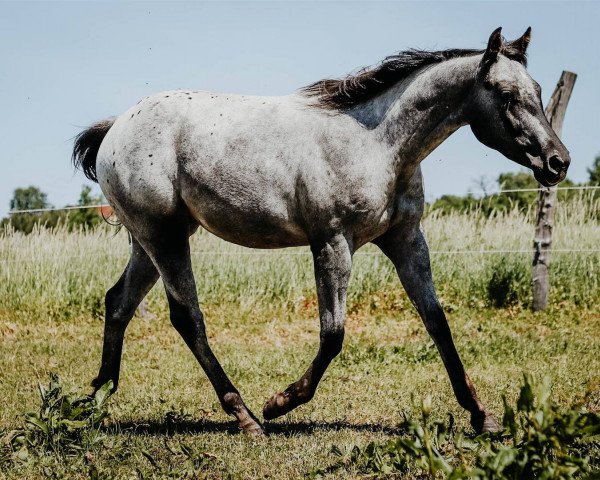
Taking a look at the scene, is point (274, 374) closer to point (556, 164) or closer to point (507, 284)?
point (556, 164)

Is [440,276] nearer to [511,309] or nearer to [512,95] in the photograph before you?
[511,309]

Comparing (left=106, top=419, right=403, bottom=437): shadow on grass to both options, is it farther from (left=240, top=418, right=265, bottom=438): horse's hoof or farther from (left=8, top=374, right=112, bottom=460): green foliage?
(left=8, top=374, right=112, bottom=460): green foliage

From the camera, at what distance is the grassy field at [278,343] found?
4.30 metres

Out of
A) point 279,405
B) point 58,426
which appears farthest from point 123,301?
point 279,405

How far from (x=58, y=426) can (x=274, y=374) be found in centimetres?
278

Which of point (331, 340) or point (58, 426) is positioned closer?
point (58, 426)

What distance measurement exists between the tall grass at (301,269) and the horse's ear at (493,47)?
20.1 ft

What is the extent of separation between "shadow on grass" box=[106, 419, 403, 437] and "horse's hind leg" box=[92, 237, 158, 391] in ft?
1.57

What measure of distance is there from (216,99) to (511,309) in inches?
250

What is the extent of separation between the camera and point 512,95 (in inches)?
165

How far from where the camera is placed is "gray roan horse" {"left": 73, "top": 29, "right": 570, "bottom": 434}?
4.33 metres

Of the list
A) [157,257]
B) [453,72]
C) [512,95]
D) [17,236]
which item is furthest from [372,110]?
[17,236]

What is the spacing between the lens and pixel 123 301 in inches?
208

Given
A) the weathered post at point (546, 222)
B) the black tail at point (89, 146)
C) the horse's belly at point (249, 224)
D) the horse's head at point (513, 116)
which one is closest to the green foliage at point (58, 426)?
the horse's belly at point (249, 224)
